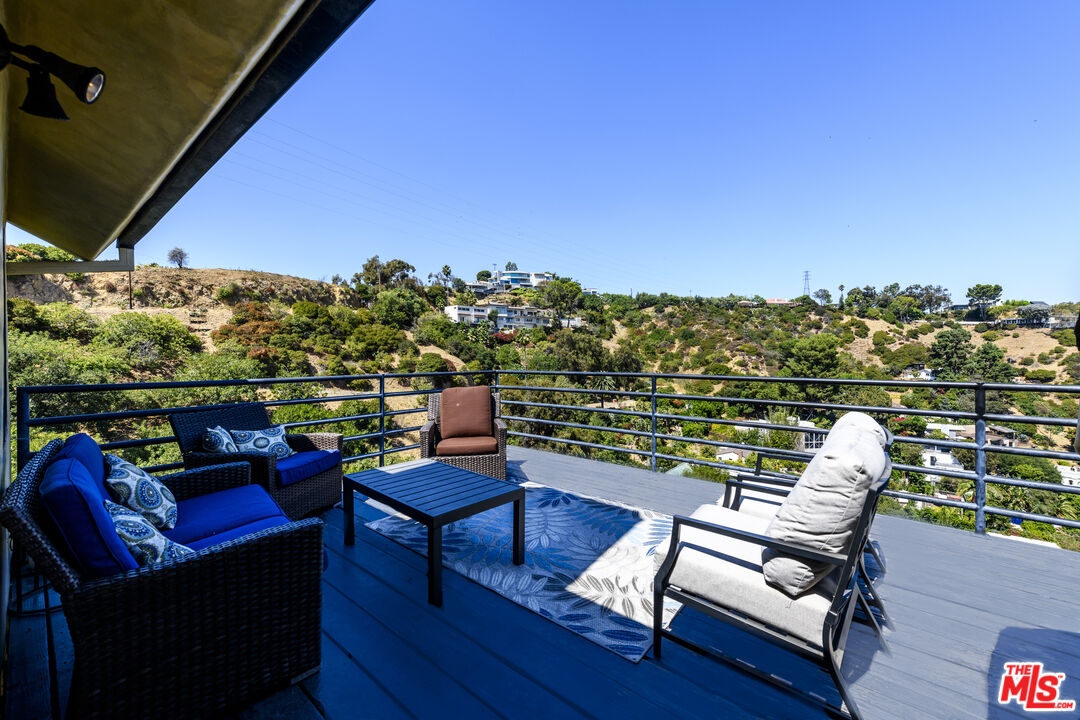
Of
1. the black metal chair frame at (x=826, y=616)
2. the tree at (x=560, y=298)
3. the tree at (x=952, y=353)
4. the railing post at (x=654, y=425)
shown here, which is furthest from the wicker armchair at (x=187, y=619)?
the tree at (x=560, y=298)

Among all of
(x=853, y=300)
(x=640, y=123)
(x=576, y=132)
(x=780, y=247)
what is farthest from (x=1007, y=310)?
(x=576, y=132)

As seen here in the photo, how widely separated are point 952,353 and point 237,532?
33243 millimetres

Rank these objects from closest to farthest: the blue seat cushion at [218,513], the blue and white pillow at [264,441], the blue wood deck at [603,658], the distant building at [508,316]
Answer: the blue wood deck at [603,658] → the blue seat cushion at [218,513] → the blue and white pillow at [264,441] → the distant building at [508,316]

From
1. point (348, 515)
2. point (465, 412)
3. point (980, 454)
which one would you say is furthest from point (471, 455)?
point (980, 454)

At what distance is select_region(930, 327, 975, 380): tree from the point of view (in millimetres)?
23759

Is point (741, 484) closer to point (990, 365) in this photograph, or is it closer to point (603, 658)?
point (603, 658)

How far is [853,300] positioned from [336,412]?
40.0 metres

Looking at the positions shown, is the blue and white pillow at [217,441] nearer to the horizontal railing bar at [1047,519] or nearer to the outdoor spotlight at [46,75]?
the outdoor spotlight at [46,75]

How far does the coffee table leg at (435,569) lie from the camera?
77.3 inches

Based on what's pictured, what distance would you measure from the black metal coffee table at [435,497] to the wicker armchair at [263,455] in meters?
0.48

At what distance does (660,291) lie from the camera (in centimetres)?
4284

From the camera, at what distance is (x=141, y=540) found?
1.32m

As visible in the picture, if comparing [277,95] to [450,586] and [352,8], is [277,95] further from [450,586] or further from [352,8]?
[450,586]

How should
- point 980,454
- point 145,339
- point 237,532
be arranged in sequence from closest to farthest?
1. point 237,532
2. point 980,454
3. point 145,339
